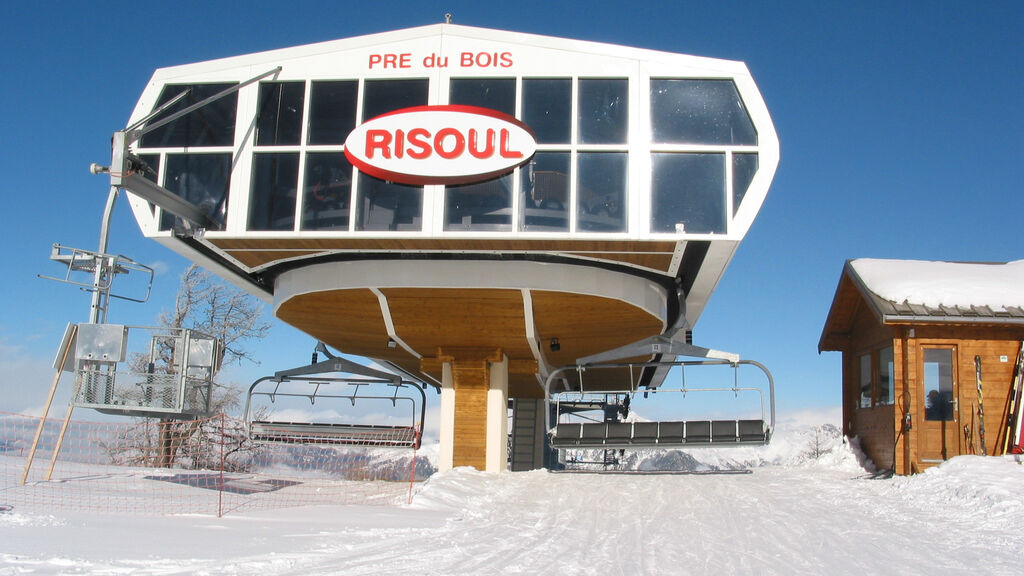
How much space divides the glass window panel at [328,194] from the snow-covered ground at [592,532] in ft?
14.5

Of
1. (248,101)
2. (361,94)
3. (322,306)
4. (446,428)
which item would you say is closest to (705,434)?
(446,428)

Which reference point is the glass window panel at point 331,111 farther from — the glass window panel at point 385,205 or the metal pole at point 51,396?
the metal pole at point 51,396

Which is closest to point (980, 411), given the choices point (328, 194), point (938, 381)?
point (938, 381)

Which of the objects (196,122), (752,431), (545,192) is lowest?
(752,431)

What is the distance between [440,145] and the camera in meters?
13.0

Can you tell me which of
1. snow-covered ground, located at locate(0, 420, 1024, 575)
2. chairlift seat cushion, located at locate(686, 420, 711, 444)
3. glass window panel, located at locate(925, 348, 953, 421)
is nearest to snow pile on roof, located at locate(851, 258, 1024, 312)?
glass window panel, located at locate(925, 348, 953, 421)

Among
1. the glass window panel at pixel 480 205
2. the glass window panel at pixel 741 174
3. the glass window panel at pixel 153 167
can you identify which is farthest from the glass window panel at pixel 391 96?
the glass window panel at pixel 741 174

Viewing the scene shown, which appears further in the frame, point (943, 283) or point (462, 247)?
point (943, 283)

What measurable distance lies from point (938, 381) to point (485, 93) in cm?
945

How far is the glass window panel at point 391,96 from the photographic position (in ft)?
43.7

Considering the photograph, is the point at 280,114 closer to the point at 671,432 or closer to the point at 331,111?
the point at 331,111

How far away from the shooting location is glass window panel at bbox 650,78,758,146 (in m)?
13.0

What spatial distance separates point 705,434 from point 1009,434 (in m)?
5.03

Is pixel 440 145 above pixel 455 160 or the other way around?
above
